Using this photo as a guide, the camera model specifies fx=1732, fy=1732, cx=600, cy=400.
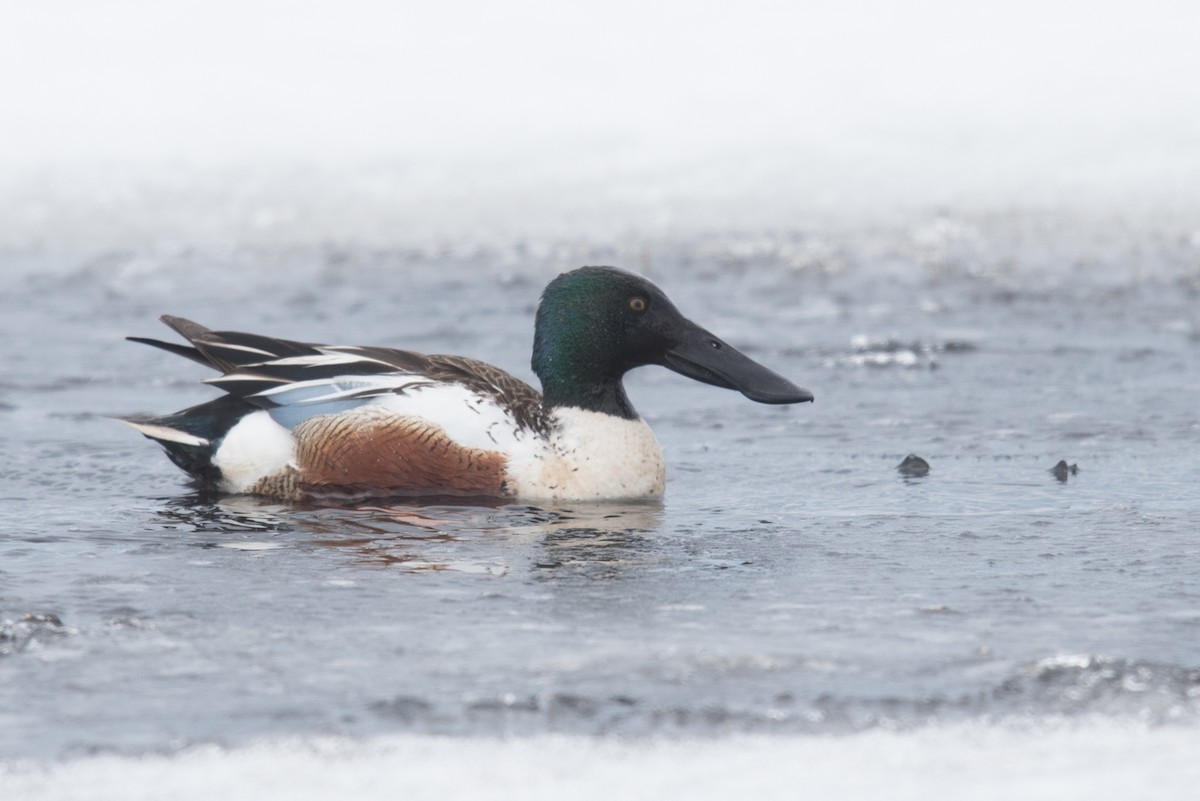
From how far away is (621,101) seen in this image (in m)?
13.4

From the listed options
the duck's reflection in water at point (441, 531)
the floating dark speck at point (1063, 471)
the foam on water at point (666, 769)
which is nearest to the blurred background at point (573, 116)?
the floating dark speck at point (1063, 471)

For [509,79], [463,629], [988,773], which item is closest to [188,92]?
[509,79]

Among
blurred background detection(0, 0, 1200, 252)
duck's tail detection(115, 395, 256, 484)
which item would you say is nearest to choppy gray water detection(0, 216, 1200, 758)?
duck's tail detection(115, 395, 256, 484)

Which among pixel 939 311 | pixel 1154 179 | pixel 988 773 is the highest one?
pixel 1154 179

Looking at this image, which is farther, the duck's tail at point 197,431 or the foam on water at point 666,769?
the duck's tail at point 197,431

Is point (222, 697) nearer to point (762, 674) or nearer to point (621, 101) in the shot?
point (762, 674)

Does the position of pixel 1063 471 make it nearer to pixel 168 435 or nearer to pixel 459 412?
pixel 459 412

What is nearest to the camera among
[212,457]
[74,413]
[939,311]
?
[212,457]

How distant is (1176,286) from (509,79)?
6054 mm

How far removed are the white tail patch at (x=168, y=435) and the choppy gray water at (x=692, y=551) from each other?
0.19 m

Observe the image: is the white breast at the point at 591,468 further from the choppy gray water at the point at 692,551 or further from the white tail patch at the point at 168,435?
the white tail patch at the point at 168,435

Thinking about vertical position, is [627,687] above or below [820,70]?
below

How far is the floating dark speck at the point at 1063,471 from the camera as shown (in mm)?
6004

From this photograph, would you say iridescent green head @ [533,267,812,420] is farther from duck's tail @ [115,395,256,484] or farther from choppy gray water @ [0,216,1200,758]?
duck's tail @ [115,395,256,484]
